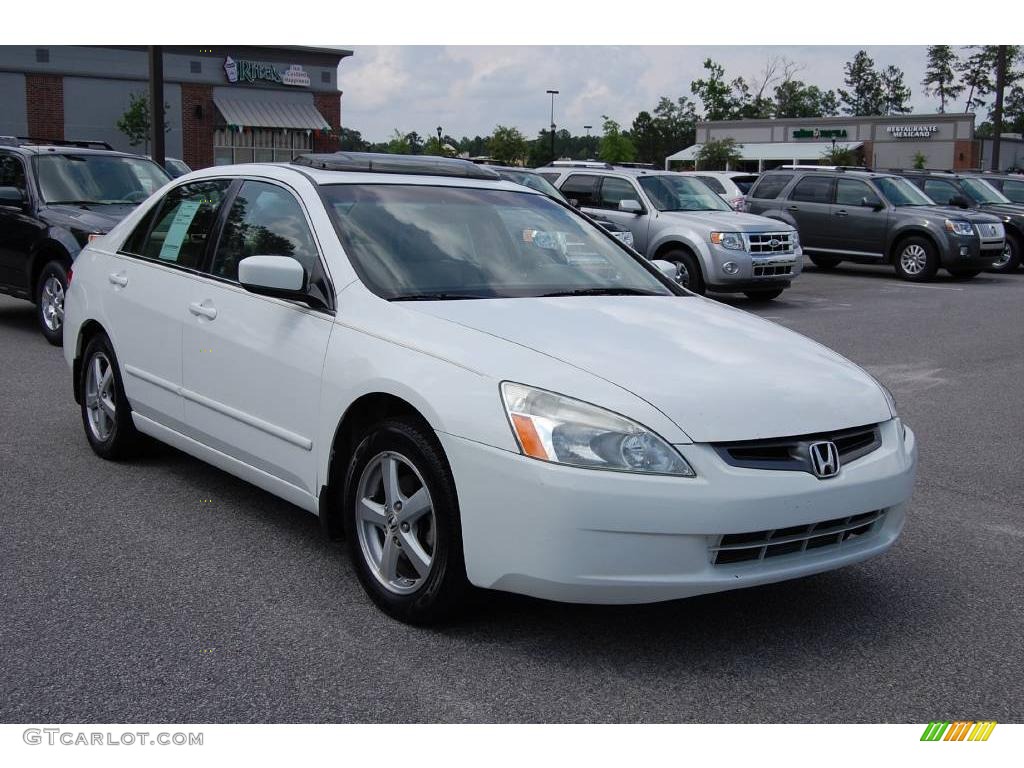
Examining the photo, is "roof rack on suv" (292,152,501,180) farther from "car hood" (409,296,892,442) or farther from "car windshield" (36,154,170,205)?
"car windshield" (36,154,170,205)

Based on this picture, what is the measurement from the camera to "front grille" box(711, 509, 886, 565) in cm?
364

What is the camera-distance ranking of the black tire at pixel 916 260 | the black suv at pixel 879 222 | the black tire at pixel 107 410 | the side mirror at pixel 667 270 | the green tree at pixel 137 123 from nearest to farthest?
the side mirror at pixel 667 270 → the black tire at pixel 107 410 → the black suv at pixel 879 222 → the black tire at pixel 916 260 → the green tree at pixel 137 123

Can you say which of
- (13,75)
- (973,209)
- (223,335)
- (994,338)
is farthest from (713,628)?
(13,75)

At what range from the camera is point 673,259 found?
1528 centimetres

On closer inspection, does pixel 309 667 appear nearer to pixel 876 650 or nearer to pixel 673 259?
pixel 876 650

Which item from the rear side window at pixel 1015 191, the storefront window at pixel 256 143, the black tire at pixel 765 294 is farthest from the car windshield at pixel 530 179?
the storefront window at pixel 256 143

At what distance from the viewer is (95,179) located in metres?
11.6

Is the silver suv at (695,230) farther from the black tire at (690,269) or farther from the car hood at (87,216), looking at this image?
the car hood at (87,216)

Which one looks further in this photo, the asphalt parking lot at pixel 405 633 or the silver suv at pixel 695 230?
the silver suv at pixel 695 230

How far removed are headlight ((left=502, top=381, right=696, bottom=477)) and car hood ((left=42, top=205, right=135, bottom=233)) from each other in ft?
26.1

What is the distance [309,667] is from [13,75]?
50390mm

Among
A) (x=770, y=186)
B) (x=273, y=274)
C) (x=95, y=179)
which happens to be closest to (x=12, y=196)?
(x=95, y=179)

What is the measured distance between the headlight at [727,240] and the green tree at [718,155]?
5563 centimetres

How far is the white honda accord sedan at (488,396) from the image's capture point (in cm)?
357
